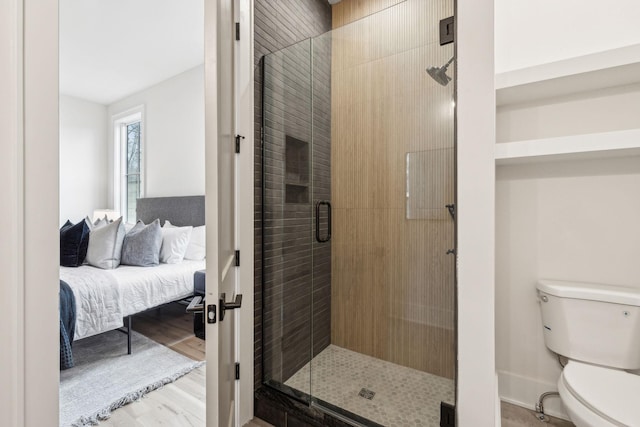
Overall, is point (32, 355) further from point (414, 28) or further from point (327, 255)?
point (414, 28)

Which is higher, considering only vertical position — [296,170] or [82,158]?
[82,158]

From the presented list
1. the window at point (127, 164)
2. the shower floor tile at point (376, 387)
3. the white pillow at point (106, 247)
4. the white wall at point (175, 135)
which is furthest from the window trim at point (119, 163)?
the shower floor tile at point (376, 387)

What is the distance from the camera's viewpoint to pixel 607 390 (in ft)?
3.86

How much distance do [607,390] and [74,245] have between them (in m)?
3.83

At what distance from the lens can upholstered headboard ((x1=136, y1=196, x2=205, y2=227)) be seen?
3510 millimetres

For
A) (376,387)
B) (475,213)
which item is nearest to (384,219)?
(475,213)

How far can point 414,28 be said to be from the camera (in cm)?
146

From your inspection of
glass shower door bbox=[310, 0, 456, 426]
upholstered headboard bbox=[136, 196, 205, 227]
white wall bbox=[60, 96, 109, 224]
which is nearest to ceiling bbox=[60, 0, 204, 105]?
white wall bbox=[60, 96, 109, 224]

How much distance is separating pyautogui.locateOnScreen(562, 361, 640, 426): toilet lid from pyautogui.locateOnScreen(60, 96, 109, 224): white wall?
6.09 meters

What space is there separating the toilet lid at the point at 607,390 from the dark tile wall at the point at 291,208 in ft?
4.01

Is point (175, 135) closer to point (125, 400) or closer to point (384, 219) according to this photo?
point (125, 400)

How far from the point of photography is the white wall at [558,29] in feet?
4.90

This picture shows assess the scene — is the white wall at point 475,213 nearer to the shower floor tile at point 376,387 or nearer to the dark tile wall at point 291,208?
the shower floor tile at point 376,387

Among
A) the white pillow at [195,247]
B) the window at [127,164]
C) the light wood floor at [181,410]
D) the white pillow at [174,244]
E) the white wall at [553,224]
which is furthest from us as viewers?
the window at [127,164]
